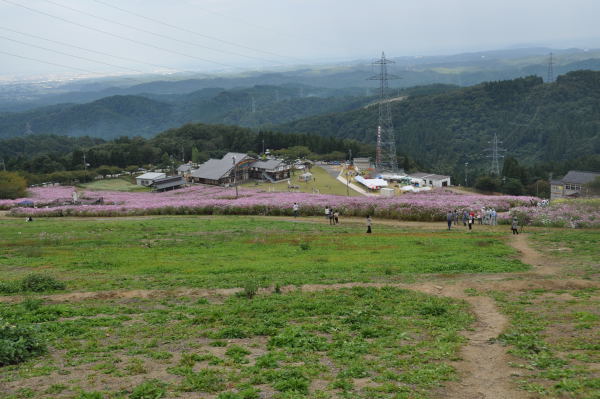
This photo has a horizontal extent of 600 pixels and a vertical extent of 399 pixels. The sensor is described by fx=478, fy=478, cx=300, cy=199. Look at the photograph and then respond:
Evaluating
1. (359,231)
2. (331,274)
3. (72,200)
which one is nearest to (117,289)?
(331,274)

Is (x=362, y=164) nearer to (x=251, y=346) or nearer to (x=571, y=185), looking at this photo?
(x=571, y=185)

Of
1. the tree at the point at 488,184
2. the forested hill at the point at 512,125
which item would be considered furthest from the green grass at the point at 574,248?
the forested hill at the point at 512,125

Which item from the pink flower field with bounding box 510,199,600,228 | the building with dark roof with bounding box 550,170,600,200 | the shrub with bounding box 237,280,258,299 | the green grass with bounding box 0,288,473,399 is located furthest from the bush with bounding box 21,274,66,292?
the building with dark roof with bounding box 550,170,600,200

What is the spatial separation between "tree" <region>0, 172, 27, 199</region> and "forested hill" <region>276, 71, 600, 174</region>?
103 m

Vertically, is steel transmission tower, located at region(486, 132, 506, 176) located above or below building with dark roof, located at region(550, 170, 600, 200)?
above

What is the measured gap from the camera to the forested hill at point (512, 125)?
149500mm

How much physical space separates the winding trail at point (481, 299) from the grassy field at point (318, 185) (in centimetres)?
3874

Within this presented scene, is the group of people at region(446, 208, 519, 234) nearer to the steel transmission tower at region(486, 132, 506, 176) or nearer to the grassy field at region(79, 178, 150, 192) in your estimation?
the grassy field at region(79, 178, 150, 192)

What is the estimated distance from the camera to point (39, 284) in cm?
1762

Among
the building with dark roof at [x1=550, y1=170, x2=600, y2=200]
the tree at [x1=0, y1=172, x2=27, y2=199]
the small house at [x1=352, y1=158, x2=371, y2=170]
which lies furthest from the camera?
the small house at [x1=352, y1=158, x2=371, y2=170]

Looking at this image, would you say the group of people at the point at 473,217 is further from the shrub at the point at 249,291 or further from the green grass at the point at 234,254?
the shrub at the point at 249,291

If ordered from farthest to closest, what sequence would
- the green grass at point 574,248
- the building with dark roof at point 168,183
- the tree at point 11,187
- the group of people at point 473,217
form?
1. the building with dark roof at point 168,183
2. the tree at point 11,187
3. the group of people at point 473,217
4. the green grass at point 574,248

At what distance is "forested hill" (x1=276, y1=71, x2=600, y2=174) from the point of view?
14950cm

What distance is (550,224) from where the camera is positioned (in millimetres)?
33656
